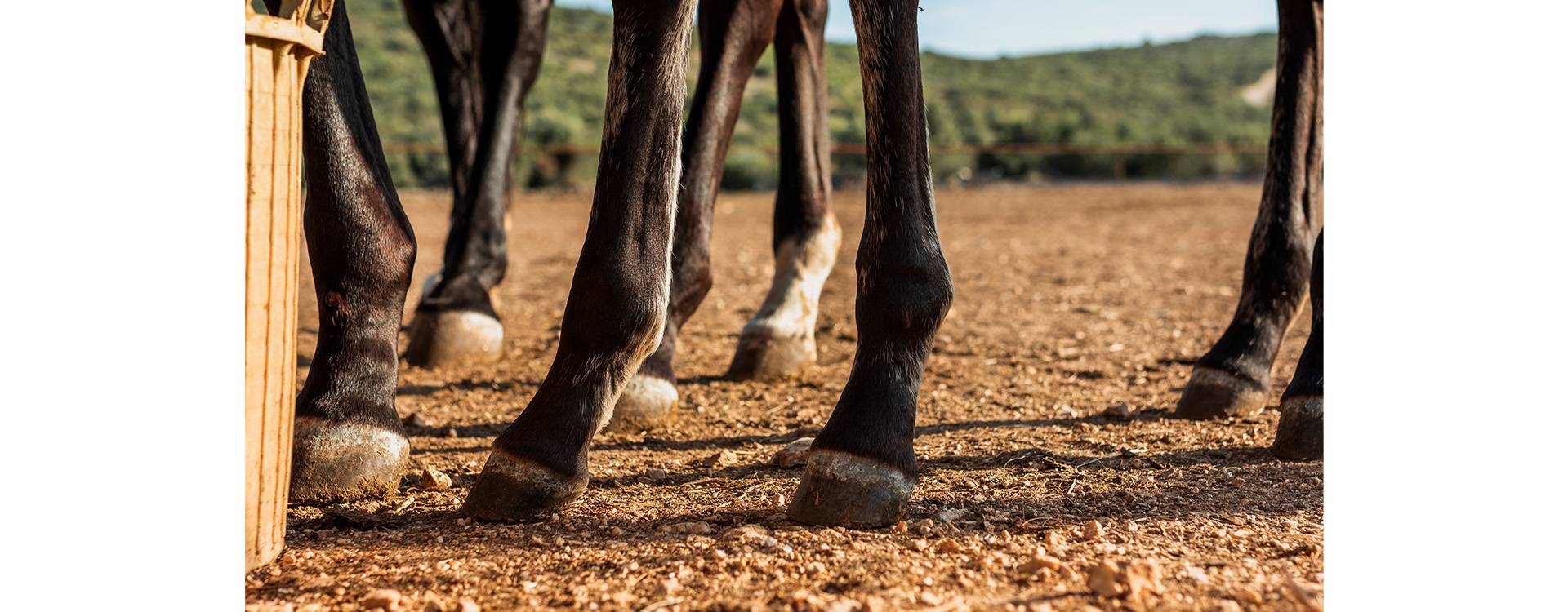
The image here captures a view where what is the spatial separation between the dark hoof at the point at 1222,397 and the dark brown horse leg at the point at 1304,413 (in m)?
0.39

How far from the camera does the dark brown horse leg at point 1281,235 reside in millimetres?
3111

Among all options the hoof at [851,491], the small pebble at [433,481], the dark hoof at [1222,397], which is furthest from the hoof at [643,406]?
the dark hoof at [1222,397]

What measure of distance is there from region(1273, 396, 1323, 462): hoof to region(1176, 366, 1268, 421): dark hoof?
1.50ft

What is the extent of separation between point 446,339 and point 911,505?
2.27m

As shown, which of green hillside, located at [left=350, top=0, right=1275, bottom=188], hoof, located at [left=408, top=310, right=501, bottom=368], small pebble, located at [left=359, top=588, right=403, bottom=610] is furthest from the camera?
green hillside, located at [left=350, top=0, right=1275, bottom=188]

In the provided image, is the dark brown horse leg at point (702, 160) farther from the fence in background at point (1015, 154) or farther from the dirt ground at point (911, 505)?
the fence in background at point (1015, 154)

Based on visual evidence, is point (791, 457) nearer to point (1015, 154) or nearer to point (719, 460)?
point (719, 460)

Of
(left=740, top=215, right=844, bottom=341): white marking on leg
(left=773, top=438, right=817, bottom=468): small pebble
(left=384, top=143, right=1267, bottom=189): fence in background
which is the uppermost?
(left=384, top=143, right=1267, bottom=189): fence in background

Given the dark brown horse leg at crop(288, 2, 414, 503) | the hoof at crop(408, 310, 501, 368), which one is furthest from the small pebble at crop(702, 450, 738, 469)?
the hoof at crop(408, 310, 501, 368)

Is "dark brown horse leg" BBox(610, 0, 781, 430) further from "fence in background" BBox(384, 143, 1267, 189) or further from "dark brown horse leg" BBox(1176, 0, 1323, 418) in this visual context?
"fence in background" BBox(384, 143, 1267, 189)

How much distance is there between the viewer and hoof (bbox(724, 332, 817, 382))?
12.5 ft

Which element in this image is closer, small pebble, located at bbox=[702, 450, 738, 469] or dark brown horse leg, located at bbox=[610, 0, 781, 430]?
small pebble, located at bbox=[702, 450, 738, 469]

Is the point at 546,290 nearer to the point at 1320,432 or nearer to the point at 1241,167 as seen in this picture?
the point at 1320,432

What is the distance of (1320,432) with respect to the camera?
255 cm
